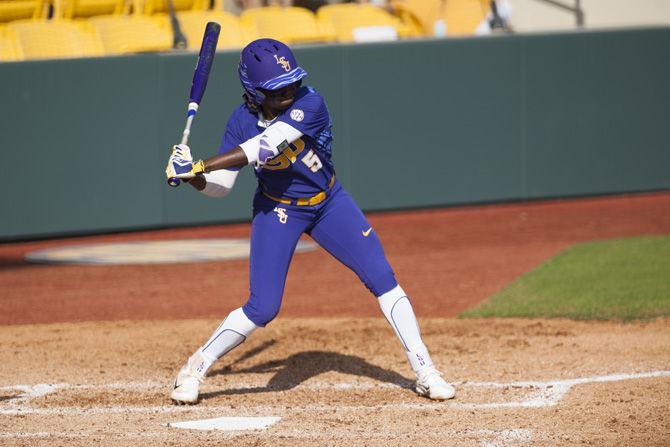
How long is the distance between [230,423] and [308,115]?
5.23 feet

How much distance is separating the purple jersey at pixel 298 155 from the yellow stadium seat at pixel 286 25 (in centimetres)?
783

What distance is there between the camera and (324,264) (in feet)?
36.7

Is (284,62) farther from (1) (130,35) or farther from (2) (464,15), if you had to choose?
(2) (464,15)

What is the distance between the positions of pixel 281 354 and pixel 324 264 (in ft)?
12.0

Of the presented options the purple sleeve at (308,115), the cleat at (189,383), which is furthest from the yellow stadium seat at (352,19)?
the cleat at (189,383)

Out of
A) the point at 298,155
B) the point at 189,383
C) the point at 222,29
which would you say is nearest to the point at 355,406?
the point at 189,383

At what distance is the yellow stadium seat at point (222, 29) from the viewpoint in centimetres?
1346

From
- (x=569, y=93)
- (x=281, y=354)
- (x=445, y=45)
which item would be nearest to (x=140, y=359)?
(x=281, y=354)

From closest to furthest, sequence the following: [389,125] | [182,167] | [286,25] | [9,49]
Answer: [182,167] → [9,49] → [389,125] → [286,25]

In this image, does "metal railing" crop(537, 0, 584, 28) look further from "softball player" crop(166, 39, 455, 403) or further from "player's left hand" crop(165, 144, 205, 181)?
"player's left hand" crop(165, 144, 205, 181)

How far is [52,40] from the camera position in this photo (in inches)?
505

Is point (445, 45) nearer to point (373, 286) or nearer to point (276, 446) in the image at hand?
point (373, 286)

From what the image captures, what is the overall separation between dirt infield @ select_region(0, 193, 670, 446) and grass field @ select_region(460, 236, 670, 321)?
25 centimetres

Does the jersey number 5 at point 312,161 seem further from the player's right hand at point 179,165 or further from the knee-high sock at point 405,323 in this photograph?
the knee-high sock at point 405,323
